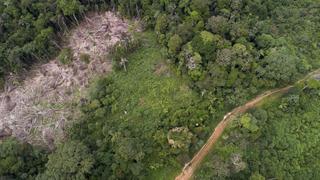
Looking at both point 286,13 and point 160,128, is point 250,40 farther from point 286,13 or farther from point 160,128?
point 160,128

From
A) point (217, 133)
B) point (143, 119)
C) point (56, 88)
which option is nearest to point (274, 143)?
point (217, 133)

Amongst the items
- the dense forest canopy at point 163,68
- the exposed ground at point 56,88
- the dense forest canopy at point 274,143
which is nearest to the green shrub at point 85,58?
the exposed ground at point 56,88

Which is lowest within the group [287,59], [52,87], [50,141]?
[50,141]

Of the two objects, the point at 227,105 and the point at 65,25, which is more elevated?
the point at 65,25

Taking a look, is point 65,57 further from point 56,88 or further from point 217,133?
point 217,133

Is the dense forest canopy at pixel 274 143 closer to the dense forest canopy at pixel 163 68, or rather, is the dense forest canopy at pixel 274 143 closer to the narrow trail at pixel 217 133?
the dense forest canopy at pixel 163 68

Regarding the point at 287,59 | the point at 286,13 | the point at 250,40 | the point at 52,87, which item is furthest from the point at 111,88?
the point at 286,13

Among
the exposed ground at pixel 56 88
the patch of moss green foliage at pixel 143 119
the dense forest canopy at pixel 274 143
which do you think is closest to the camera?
the dense forest canopy at pixel 274 143
